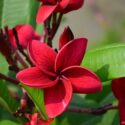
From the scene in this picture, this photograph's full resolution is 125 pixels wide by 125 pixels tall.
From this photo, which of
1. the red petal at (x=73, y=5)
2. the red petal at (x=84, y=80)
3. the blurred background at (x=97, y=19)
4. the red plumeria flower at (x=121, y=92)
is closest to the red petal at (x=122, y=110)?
the red plumeria flower at (x=121, y=92)

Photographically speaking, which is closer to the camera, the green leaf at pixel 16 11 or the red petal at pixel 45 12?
the red petal at pixel 45 12

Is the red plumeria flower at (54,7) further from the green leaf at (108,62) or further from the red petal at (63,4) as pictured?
the green leaf at (108,62)

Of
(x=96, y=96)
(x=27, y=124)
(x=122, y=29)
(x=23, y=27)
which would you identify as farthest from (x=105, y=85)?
(x=122, y=29)

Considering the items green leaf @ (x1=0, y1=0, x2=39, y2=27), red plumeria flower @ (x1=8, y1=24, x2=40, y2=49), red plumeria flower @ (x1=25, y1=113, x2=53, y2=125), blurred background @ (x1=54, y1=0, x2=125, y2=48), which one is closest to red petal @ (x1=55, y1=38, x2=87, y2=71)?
red plumeria flower @ (x1=25, y1=113, x2=53, y2=125)

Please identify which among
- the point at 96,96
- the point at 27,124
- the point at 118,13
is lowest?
the point at 118,13

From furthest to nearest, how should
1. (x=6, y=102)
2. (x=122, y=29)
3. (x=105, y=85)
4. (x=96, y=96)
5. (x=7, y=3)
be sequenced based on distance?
1. (x=122, y=29)
2. (x=96, y=96)
3. (x=105, y=85)
4. (x=7, y=3)
5. (x=6, y=102)

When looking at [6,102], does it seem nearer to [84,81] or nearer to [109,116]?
[84,81]
